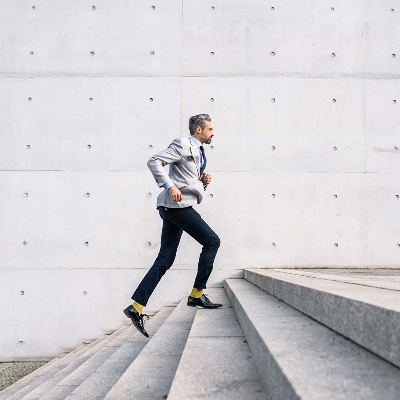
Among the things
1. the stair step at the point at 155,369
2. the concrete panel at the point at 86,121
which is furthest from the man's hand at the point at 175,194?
the concrete panel at the point at 86,121

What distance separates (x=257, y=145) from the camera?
4688 millimetres

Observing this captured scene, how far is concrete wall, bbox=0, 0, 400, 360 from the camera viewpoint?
15.0 feet

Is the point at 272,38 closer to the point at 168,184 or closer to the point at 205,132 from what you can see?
the point at 205,132

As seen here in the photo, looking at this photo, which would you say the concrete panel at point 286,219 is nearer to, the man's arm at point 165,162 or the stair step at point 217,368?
the man's arm at point 165,162

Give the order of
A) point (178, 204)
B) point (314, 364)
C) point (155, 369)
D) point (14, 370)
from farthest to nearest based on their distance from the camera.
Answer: point (14, 370) → point (178, 204) → point (155, 369) → point (314, 364)

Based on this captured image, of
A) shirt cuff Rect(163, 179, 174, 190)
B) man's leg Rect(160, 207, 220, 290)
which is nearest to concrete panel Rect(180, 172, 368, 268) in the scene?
man's leg Rect(160, 207, 220, 290)

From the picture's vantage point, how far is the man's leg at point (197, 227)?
2.75 meters

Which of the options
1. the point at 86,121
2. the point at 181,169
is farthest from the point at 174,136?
the point at 181,169

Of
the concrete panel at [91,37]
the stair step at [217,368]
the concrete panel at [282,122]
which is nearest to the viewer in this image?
the stair step at [217,368]

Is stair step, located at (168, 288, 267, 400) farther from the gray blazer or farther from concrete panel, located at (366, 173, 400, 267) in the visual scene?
concrete panel, located at (366, 173, 400, 267)

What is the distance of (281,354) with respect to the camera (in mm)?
1173

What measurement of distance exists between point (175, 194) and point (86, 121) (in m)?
2.52

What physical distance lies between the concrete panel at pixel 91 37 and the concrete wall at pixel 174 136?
2 cm

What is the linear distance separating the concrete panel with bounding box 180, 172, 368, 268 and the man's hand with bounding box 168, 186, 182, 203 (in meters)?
2.01
